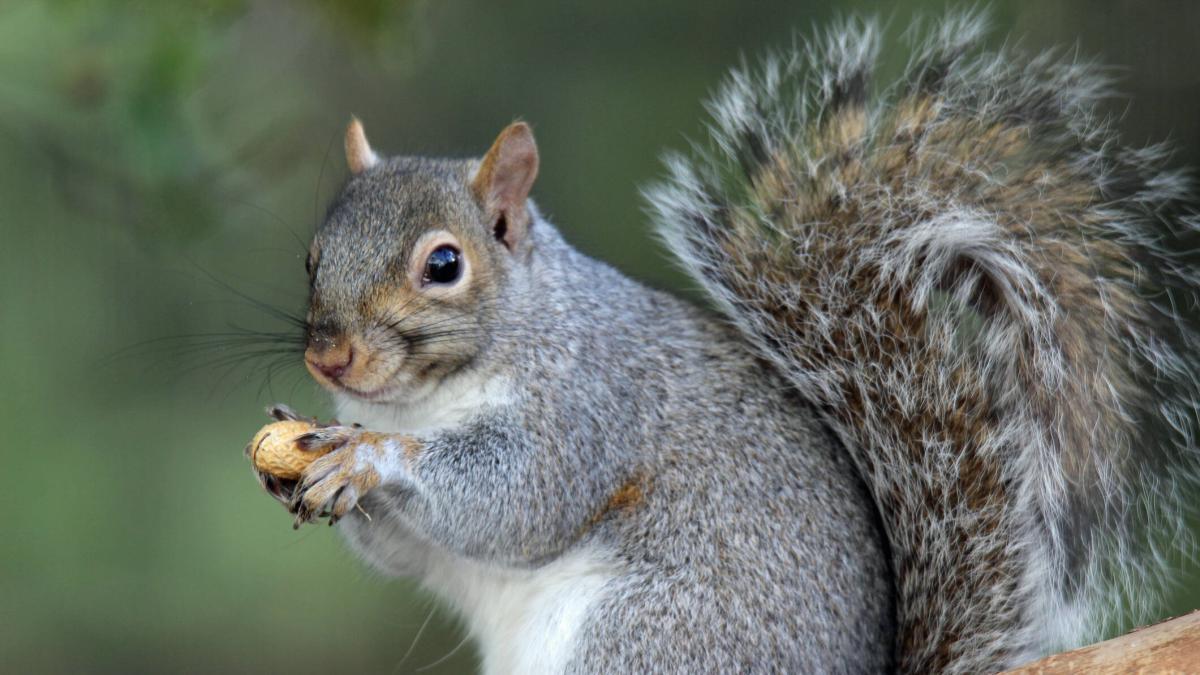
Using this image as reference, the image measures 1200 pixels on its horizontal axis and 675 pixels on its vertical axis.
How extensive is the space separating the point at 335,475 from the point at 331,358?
0.55ft

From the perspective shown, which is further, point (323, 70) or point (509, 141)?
point (323, 70)

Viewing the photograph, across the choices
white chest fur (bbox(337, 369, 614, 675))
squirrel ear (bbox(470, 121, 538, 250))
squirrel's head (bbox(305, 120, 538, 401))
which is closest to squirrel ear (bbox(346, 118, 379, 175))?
squirrel's head (bbox(305, 120, 538, 401))

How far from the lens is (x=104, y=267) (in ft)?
10.8

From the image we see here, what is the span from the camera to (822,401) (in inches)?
82.5

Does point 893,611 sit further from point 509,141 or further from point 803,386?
point 509,141

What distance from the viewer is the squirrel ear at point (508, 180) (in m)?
2.01

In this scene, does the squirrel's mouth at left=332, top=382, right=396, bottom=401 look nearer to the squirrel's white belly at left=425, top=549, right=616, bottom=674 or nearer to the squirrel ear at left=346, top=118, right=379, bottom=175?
the squirrel's white belly at left=425, top=549, right=616, bottom=674

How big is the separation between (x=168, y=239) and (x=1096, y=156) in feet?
5.17

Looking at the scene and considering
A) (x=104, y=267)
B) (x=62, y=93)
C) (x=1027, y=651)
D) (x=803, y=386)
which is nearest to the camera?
(x=1027, y=651)

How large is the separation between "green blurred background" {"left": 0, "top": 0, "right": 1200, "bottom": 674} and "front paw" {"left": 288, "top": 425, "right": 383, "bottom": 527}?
102 cm

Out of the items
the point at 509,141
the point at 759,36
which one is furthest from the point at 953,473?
the point at 759,36

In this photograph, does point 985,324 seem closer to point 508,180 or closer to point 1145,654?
point 1145,654

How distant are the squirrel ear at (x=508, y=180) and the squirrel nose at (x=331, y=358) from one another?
377 millimetres

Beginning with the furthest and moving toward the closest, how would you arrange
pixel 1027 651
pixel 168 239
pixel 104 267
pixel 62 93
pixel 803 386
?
1. pixel 104 267
2. pixel 168 239
3. pixel 803 386
4. pixel 62 93
5. pixel 1027 651
